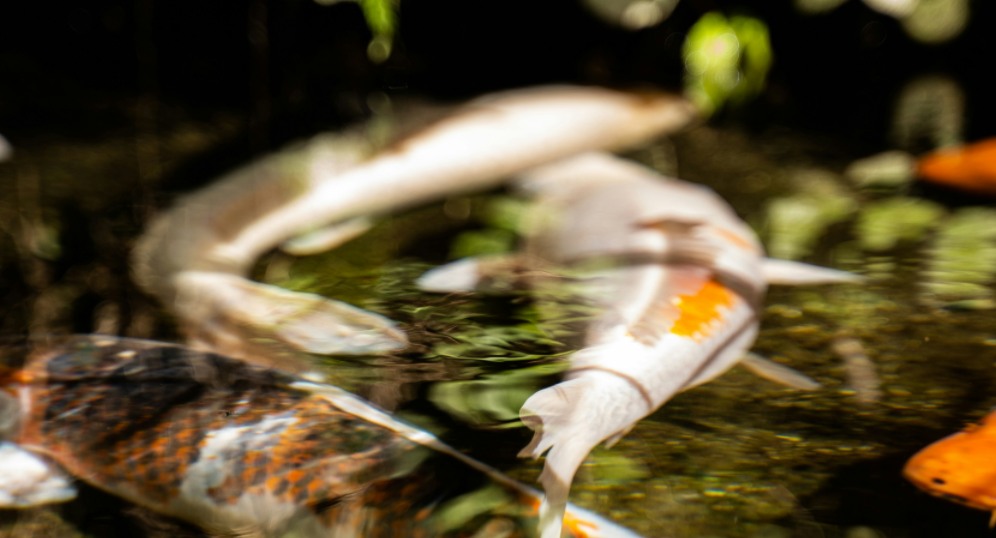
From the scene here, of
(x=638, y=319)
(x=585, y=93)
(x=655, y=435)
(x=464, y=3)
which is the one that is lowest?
(x=655, y=435)

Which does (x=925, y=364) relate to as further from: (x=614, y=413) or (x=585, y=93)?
(x=585, y=93)

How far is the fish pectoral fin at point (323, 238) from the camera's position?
247 centimetres

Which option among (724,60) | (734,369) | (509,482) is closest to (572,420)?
(509,482)

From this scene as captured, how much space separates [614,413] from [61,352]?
948 millimetres

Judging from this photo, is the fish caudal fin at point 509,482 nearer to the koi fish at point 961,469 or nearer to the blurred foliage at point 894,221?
the koi fish at point 961,469

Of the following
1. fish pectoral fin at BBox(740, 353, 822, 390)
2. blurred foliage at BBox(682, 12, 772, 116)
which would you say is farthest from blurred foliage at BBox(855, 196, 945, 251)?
blurred foliage at BBox(682, 12, 772, 116)

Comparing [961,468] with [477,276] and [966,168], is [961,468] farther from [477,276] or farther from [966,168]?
[966,168]

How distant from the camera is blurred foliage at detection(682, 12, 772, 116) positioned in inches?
139

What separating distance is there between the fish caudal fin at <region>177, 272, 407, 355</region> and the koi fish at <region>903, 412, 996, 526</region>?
0.89 meters

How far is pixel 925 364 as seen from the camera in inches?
72.8

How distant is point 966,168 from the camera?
2.71 metres

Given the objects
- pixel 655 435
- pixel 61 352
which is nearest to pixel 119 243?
pixel 61 352

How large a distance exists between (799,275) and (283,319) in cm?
110

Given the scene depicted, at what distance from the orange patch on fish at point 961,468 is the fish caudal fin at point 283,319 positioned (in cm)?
89
